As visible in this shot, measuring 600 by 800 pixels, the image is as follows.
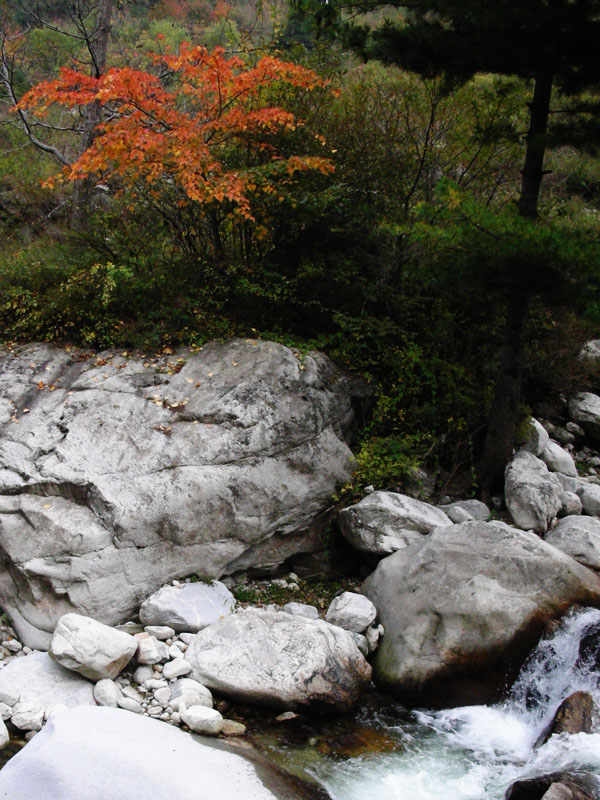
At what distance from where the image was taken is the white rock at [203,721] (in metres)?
3.87

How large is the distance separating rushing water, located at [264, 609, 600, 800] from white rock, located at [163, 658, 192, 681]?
1130 millimetres

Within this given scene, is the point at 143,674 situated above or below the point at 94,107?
below

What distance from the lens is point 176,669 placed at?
4324 mm

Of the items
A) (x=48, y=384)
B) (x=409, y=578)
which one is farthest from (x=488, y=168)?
(x=48, y=384)

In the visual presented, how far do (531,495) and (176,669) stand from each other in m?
3.99

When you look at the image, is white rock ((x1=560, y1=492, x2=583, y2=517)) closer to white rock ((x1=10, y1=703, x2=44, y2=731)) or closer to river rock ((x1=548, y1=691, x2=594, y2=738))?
river rock ((x1=548, y1=691, x2=594, y2=738))

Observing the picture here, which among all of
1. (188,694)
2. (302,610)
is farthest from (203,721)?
(302,610)

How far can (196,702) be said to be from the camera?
4.10 m

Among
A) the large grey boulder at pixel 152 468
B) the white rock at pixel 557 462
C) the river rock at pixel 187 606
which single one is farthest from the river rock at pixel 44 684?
the white rock at pixel 557 462

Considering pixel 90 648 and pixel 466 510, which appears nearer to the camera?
pixel 90 648

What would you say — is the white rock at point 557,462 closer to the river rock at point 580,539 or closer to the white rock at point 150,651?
the river rock at point 580,539

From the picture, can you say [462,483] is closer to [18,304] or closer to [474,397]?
[474,397]

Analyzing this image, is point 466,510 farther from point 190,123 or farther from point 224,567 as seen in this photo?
point 190,123

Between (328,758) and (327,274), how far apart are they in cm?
497
